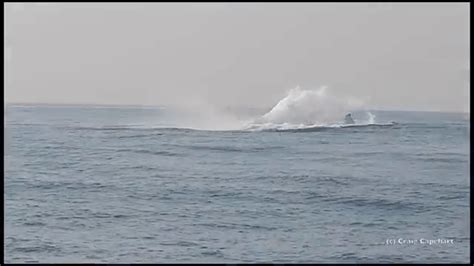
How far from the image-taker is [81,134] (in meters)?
52.0

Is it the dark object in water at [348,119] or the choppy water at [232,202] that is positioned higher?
the dark object in water at [348,119]

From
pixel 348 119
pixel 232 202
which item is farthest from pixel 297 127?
pixel 232 202

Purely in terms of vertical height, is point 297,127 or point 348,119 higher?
point 348,119

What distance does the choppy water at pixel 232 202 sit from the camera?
677 inches

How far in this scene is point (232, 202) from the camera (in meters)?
24.0

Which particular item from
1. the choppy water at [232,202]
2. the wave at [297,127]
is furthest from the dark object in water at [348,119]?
the choppy water at [232,202]

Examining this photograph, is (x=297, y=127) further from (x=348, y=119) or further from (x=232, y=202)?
(x=232, y=202)

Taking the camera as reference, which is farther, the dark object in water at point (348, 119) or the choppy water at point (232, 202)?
the dark object in water at point (348, 119)

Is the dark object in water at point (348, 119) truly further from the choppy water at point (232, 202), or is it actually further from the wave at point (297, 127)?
the choppy water at point (232, 202)

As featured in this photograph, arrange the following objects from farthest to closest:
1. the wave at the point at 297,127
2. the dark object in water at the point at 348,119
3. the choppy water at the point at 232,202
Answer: the dark object in water at the point at 348,119 < the wave at the point at 297,127 < the choppy water at the point at 232,202

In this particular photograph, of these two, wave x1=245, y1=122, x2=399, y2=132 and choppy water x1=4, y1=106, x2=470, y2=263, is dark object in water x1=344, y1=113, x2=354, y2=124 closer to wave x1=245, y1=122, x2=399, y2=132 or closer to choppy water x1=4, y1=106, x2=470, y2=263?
wave x1=245, y1=122, x2=399, y2=132

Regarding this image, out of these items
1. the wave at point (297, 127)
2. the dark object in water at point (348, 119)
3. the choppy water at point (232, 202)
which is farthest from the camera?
the dark object in water at point (348, 119)

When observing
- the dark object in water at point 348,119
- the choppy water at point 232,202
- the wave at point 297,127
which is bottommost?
the choppy water at point 232,202

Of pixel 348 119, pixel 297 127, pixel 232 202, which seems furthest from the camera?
pixel 348 119
